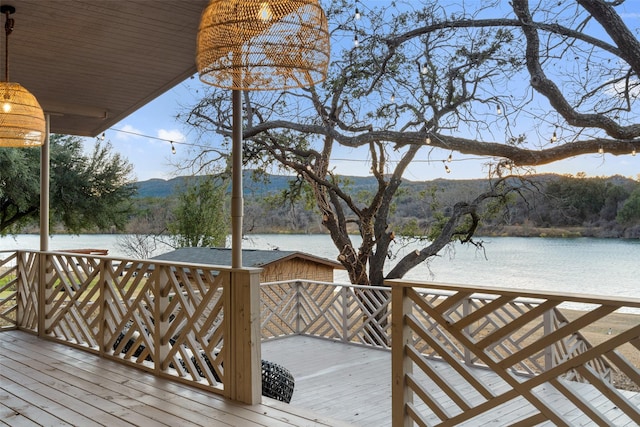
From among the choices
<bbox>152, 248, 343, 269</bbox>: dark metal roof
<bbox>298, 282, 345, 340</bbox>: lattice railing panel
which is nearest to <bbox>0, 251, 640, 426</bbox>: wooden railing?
<bbox>298, 282, 345, 340</bbox>: lattice railing panel

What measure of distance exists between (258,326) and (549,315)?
3400 millimetres

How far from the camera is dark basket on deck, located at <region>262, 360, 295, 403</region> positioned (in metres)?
3.78

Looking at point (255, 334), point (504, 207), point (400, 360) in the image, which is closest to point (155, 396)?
point (255, 334)

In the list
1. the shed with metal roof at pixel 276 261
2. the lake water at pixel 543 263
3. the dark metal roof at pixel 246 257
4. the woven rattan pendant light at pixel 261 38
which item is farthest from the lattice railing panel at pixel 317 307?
the woven rattan pendant light at pixel 261 38

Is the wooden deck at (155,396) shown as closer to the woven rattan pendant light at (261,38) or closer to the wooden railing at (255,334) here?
the wooden railing at (255,334)

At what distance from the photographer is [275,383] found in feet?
12.5

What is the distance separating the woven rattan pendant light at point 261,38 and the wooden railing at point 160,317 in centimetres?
128

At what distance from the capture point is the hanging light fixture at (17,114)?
3605 mm

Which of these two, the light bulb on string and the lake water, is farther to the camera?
the lake water

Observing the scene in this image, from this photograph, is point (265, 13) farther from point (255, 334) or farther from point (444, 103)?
point (444, 103)

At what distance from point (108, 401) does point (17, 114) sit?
2020 millimetres

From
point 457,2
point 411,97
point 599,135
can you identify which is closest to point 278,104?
point 411,97

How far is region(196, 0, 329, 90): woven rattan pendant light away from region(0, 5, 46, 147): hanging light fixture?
1869mm

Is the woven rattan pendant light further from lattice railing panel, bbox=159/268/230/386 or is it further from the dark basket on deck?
the dark basket on deck
